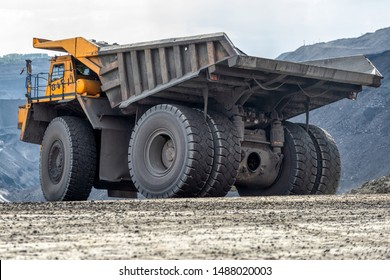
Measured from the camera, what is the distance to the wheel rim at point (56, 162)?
1565 centimetres

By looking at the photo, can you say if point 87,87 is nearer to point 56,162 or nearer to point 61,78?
point 61,78

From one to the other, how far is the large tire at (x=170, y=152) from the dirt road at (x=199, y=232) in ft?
9.77

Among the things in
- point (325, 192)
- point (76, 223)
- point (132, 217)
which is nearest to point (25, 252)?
point (76, 223)

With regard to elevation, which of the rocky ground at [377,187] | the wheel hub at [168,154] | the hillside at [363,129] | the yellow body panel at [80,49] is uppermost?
the yellow body panel at [80,49]

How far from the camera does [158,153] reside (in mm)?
13805

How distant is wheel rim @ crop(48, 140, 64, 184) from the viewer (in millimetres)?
15648

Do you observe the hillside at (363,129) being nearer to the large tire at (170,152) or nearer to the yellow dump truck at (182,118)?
the yellow dump truck at (182,118)

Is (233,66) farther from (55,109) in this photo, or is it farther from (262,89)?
(55,109)

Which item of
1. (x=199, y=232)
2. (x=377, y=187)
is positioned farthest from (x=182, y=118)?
(x=199, y=232)

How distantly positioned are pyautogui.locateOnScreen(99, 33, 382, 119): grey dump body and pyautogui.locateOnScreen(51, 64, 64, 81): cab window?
143 centimetres

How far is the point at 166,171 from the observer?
13375 mm

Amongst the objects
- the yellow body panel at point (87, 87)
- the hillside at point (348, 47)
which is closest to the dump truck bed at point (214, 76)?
the yellow body panel at point (87, 87)

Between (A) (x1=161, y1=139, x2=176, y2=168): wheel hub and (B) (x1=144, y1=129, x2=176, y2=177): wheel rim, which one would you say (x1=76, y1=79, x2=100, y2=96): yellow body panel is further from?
(A) (x1=161, y1=139, x2=176, y2=168): wheel hub

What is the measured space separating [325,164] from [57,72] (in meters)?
5.21
